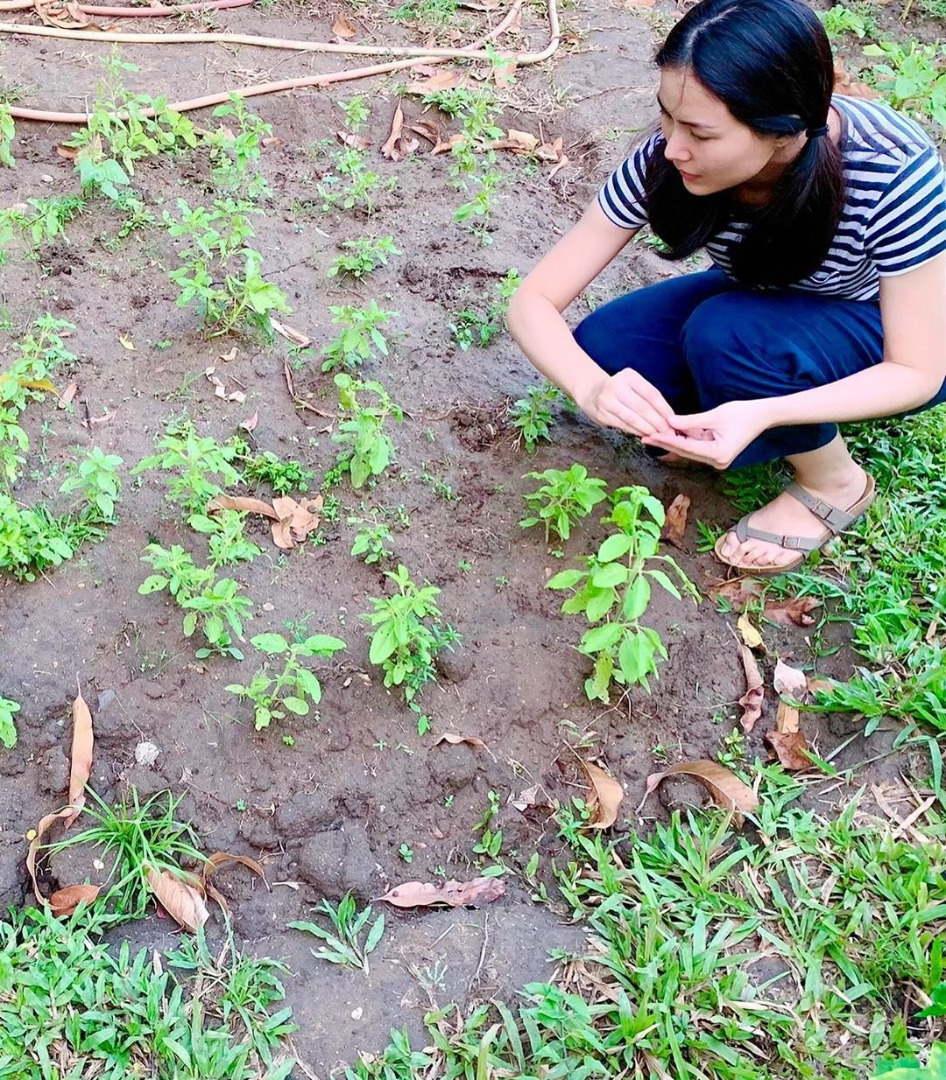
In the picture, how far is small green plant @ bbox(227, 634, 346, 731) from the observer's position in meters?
1.96

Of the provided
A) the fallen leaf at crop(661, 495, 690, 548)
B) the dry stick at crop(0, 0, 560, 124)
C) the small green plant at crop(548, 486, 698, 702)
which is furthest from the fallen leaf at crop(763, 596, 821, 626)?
the dry stick at crop(0, 0, 560, 124)

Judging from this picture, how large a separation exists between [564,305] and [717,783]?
4.23ft

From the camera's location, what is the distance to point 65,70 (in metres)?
3.92

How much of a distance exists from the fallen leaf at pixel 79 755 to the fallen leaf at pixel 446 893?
2.28 feet

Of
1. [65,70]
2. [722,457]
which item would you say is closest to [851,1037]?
[722,457]

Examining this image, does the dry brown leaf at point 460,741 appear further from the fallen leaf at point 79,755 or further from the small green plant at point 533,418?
the small green plant at point 533,418

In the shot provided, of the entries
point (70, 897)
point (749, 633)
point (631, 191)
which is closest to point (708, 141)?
point (631, 191)

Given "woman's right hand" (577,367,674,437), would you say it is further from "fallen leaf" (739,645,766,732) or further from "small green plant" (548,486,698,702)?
"fallen leaf" (739,645,766,732)

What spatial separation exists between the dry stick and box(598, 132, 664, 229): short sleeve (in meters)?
1.98

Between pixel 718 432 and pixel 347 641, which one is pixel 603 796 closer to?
pixel 347 641

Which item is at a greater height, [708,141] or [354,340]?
[708,141]

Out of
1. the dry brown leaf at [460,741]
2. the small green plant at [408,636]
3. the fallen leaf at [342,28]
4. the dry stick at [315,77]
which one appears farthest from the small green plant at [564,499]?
the fallen leaf at [342,28]

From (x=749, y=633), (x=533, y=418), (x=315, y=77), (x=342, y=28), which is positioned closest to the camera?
(x=749, y=633)

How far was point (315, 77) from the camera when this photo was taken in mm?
4039
